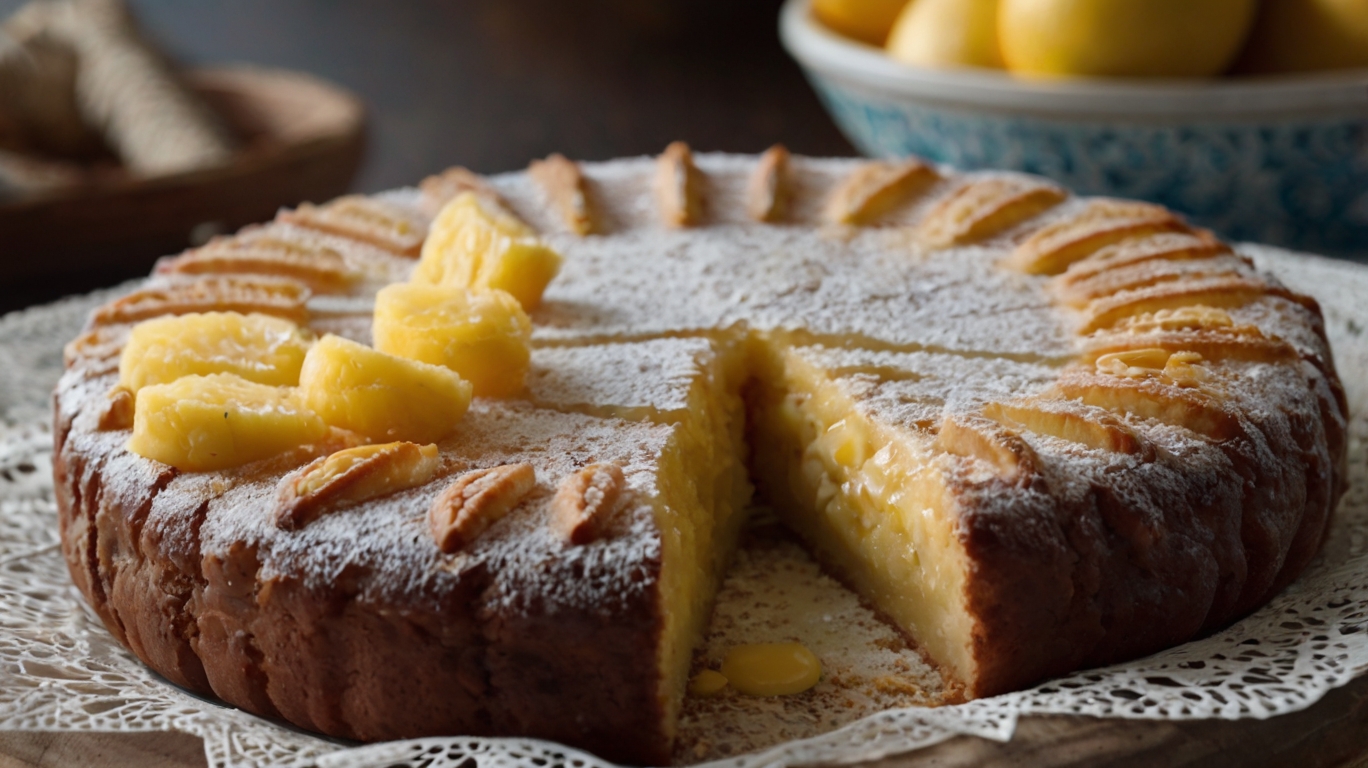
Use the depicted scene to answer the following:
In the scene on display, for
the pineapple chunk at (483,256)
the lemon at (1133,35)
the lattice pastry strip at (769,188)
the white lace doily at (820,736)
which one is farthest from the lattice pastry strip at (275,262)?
the lemon at (1133,35)

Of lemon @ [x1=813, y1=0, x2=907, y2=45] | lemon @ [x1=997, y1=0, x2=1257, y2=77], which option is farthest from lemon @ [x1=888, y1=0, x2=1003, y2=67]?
lemon @ [x1=813, y1=0, x2=907, y2=45]

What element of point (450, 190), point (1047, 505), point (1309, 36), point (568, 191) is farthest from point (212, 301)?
point (1309, 36)

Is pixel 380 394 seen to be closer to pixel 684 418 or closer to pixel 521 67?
pixel 684 418

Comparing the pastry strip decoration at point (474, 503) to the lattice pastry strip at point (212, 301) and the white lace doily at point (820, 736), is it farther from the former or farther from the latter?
the lattice pastry strip at point (212, 301)

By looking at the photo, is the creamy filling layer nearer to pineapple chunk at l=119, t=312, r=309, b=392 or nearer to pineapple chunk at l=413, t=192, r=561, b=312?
pineapple chunk at l=413, t=192, r=561, b=312

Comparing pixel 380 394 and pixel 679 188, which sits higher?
pixel 679 188

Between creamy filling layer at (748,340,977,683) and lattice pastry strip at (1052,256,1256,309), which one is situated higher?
lattice pastry strip at (1052,256,1256,309)
